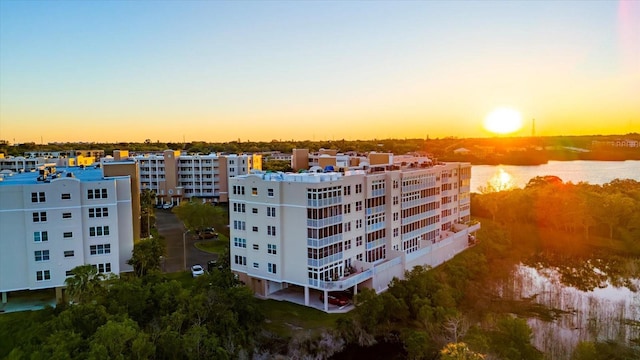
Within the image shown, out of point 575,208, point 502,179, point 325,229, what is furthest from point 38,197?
point 502,179

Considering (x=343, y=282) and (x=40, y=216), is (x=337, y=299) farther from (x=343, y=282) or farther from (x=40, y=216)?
(x=40, y=216)

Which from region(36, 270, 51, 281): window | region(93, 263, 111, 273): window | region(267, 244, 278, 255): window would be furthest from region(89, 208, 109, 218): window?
region(267, 244, 278, 255): window

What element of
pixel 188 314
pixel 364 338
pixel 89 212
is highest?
pixel 89 212

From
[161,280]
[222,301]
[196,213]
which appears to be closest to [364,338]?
[222,301]

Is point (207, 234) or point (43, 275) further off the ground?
point (43, 275)

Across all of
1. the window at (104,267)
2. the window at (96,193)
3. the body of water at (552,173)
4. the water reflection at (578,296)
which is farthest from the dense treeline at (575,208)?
the window at (96,193)

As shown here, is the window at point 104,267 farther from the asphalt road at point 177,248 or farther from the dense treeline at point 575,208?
the dense treeline at point 575,208

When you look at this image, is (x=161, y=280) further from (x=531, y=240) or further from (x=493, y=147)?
(x=493, y=147)
